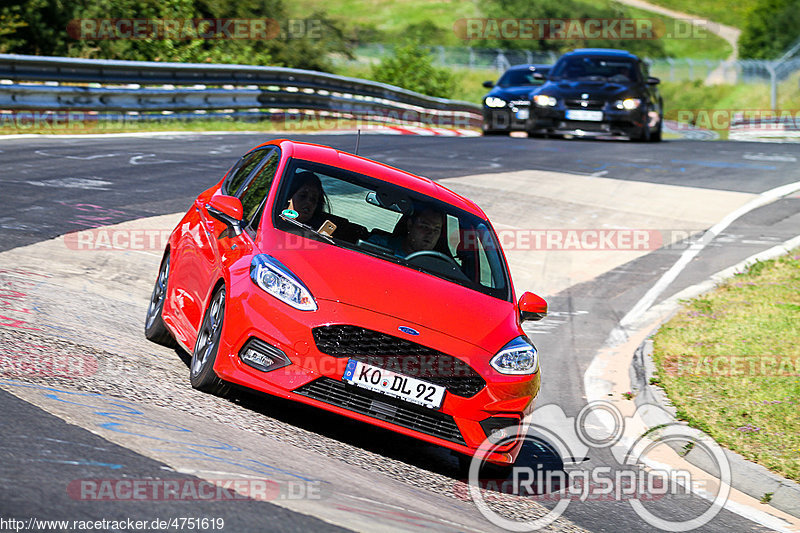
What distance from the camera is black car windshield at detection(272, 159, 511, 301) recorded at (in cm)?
691

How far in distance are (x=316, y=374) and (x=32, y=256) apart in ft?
15.4

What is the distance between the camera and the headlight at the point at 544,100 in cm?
2398

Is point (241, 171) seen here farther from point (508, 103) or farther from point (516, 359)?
point (508, 103)

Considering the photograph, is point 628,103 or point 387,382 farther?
point 628,103

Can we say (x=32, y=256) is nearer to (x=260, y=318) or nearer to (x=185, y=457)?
(x=260, y=318)

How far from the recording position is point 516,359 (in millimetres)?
6344

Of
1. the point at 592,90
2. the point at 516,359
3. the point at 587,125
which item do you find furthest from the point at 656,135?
the point at 516,359

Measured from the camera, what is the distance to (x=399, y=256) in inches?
273

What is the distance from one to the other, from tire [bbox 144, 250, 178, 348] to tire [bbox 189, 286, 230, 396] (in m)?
1.14

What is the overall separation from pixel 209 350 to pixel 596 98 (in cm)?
1852

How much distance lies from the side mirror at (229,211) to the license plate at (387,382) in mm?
1423

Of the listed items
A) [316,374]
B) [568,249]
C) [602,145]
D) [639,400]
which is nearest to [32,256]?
[316,374]
